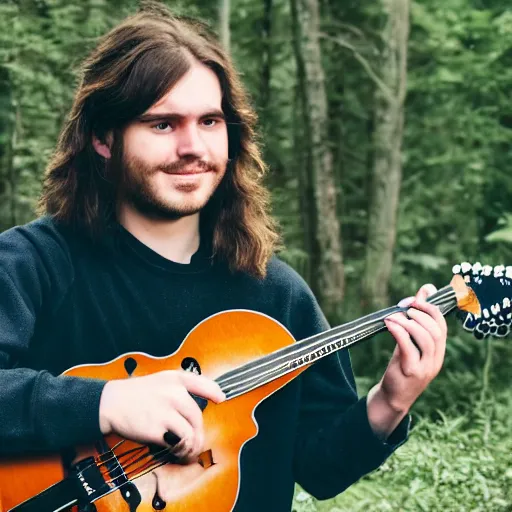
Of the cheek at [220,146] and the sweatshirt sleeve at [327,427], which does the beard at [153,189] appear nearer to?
the cheek at [220,146]

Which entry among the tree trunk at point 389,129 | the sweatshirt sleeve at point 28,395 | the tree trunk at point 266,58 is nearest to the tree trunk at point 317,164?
the tree trunk at point 389,129

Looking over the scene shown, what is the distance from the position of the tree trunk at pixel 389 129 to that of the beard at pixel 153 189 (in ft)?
12.9

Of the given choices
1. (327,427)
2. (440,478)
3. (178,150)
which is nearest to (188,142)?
(178,150)

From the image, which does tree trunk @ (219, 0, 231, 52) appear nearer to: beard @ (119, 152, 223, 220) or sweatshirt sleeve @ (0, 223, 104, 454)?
beard @ (119, 152, 223, 220)

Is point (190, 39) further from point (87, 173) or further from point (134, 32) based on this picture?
point (87, 173)

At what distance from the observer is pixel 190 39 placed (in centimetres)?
194

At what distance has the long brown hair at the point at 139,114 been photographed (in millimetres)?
1900

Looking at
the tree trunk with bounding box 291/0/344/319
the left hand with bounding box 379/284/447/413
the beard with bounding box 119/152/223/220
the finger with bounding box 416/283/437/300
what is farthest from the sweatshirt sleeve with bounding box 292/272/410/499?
the tree trunk with bounding box 291/0/344/319

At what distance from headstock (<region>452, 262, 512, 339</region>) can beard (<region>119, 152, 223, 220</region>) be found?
2.20 ft

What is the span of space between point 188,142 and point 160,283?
322 mm

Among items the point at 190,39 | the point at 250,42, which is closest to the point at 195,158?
the point at 190,39

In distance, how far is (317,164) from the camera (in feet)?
18.8

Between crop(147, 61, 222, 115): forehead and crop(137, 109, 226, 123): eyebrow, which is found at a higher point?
crop(147, 61, 222, 115): forehead

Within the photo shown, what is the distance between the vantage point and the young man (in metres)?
1.72
